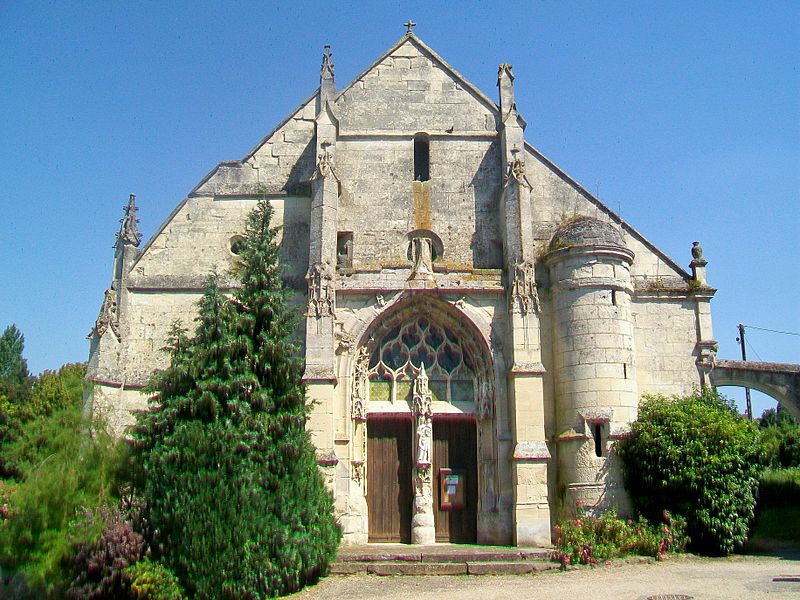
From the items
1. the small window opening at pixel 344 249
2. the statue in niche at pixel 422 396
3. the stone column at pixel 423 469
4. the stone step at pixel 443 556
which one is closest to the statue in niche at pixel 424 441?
the stone column at pixel 423 469

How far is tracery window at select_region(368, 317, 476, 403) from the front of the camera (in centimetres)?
1733

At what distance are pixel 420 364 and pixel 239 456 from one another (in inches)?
235

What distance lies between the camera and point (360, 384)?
55.5 ft

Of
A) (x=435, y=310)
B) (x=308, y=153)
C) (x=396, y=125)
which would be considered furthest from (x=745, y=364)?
(x=308, y=153)

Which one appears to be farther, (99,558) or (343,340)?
(343,340)

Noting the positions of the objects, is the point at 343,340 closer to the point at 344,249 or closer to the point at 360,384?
the point at 360,384

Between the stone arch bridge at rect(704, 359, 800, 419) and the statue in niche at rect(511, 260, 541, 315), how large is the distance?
14.1 feet

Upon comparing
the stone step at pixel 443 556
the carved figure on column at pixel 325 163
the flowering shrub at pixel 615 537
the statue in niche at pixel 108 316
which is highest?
the carved figure on column at pixel 325 163

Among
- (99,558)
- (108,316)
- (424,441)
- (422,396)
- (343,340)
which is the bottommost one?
(99,558)

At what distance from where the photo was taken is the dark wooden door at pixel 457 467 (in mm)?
16688

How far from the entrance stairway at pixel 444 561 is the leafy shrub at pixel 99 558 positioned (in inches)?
132

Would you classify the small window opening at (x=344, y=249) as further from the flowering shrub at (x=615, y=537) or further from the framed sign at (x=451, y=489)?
the flowering shrub at (x=615, y=537)

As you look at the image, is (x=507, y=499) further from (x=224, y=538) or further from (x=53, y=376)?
(x=53, y=376)

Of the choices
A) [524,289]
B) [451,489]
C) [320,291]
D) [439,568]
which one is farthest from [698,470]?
[320,291]
